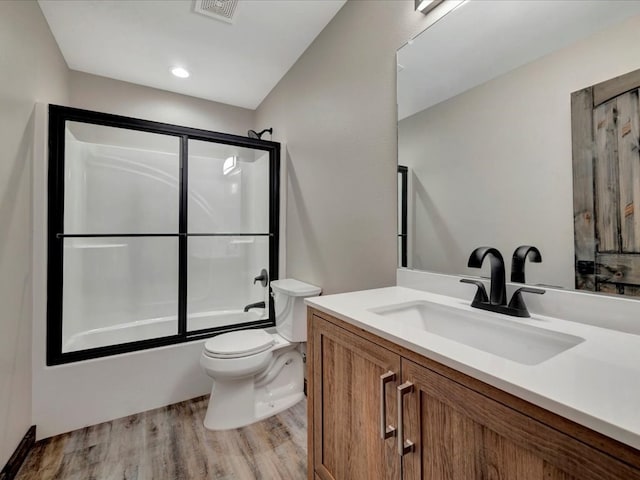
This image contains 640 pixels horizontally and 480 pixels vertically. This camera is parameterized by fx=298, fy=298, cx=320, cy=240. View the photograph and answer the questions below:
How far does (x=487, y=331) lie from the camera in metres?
0.94

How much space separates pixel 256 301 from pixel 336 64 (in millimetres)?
1994

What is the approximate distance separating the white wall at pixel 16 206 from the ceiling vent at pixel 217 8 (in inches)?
34.3

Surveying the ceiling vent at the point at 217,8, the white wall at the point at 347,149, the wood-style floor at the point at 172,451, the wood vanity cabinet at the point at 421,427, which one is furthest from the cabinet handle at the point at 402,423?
the ceiling vent at the point at 217,8

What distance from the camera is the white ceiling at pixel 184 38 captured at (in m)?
1.82

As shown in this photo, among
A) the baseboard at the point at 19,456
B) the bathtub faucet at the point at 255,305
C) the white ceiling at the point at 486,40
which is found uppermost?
the white ceiling at the point at 486,40

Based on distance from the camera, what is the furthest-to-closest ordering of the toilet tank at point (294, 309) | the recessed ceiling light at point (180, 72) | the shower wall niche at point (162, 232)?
the recessed ceiling light at point (180, 72)
the shower wall niche at point (162, 232)
the toilet tank at point (294, 309)

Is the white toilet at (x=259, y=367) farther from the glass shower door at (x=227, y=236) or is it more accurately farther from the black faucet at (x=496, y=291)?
the black faucet at (x=496, y=291)

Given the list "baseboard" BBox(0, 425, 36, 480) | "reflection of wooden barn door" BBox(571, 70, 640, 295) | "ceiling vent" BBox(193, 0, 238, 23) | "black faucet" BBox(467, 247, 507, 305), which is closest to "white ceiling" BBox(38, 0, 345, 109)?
"ceiling vent" BBox(193, 0, 238, 23)

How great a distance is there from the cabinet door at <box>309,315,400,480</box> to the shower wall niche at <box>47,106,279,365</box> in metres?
1.44

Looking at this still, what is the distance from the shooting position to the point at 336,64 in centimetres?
186

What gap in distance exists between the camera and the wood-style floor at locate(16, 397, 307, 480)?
1.40m

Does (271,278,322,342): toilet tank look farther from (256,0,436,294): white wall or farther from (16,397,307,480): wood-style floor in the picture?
(16,397,307,480): wood-style floor

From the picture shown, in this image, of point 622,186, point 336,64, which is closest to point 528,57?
point 622,186

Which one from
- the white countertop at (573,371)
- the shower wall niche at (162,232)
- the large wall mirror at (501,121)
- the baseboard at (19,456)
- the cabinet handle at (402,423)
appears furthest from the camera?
the shower wall niche at (162,232)
